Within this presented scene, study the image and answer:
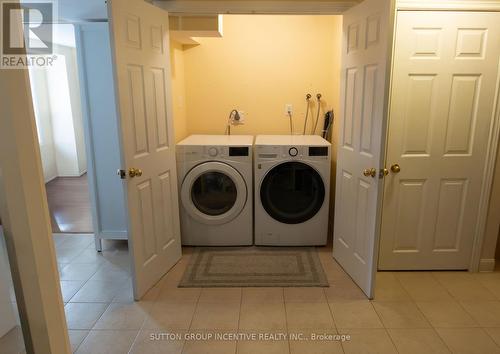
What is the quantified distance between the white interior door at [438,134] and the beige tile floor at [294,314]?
0.25 metres

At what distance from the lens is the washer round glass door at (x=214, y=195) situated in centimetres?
289

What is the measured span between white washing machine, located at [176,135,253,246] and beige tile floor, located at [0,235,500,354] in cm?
53

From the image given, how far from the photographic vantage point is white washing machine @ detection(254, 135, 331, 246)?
285cm

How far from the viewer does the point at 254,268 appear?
268 cm

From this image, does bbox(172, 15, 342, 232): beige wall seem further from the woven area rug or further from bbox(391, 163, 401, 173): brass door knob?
bbox(391, 163, 401, 173): brass door knob

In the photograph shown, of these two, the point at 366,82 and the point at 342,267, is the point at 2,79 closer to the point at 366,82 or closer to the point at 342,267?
the point at 366,82

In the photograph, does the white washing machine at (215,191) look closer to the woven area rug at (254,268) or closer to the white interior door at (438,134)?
the woven area rug at (254,268)

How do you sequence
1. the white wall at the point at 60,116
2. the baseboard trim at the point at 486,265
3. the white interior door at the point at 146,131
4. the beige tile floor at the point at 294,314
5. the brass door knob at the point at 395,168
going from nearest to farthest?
the beige tile floor at the point at 294,314 → the white interior door at the point at 146,131 → the brass door knob at the point at 395,168 → the baseboard trim at the point at 486,265 → the white wall at the point at 60,116

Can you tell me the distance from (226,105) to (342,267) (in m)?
1.94

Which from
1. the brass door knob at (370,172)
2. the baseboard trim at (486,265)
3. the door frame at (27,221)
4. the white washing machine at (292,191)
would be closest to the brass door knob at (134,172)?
the door frame at (27,221)

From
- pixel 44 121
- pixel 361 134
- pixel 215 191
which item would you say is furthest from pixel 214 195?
pixel 44 121

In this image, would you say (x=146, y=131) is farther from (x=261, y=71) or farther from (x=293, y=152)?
(x=261, y=71)

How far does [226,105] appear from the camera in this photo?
11.5ft

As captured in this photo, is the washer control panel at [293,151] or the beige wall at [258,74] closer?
the washer control panel at [293,151]
